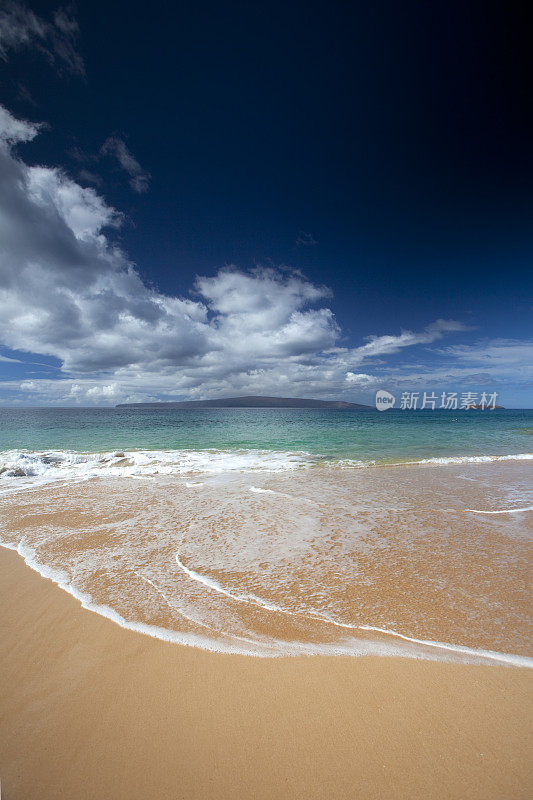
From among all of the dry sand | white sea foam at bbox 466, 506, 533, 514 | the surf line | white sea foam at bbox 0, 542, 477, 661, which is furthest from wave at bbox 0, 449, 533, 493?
the dry sand

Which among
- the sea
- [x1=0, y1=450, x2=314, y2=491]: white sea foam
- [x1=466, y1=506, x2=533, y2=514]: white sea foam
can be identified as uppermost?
[x1=466, y1=506, x2=533, y2=514]: white sea foam

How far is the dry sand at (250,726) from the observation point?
2.30 meters

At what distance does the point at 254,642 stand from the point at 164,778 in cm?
143

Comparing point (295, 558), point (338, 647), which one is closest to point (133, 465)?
point (295, 558)

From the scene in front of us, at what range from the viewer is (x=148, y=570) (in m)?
5.35

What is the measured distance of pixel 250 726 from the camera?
271 centimetres

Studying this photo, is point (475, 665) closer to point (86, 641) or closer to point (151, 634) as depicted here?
point (151, 634)

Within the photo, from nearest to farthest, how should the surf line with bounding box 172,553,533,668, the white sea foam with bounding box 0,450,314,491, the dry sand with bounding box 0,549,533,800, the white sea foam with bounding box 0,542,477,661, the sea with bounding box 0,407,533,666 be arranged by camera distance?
the dry sand with bounding box 0,549,533,800, the surf line with bounding box 172,553,533,668, the white sea foam with bounding box 0,542,477,661, the sea with bounding box 0,407,533,666, the white sea foam with bounding box 0,450,314,491

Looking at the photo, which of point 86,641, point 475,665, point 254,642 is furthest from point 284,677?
point 86,641

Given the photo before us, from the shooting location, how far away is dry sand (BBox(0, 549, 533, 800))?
90.7 inches

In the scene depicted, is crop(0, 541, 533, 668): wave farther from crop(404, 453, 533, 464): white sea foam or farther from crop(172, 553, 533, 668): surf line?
crop(404, 453, 533, 464): white sea foam

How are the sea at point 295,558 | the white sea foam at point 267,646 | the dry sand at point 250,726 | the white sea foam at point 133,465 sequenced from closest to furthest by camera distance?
the dry sand at point 250,726 < the white sea foam at point 267,646 < the sea at point 295,558 < the white sea foam at point 133,465

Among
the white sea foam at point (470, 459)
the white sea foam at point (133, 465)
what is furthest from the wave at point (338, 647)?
the white sea foam at point (470, 459)

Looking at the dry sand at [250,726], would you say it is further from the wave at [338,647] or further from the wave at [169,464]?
the wave at [169,464]
